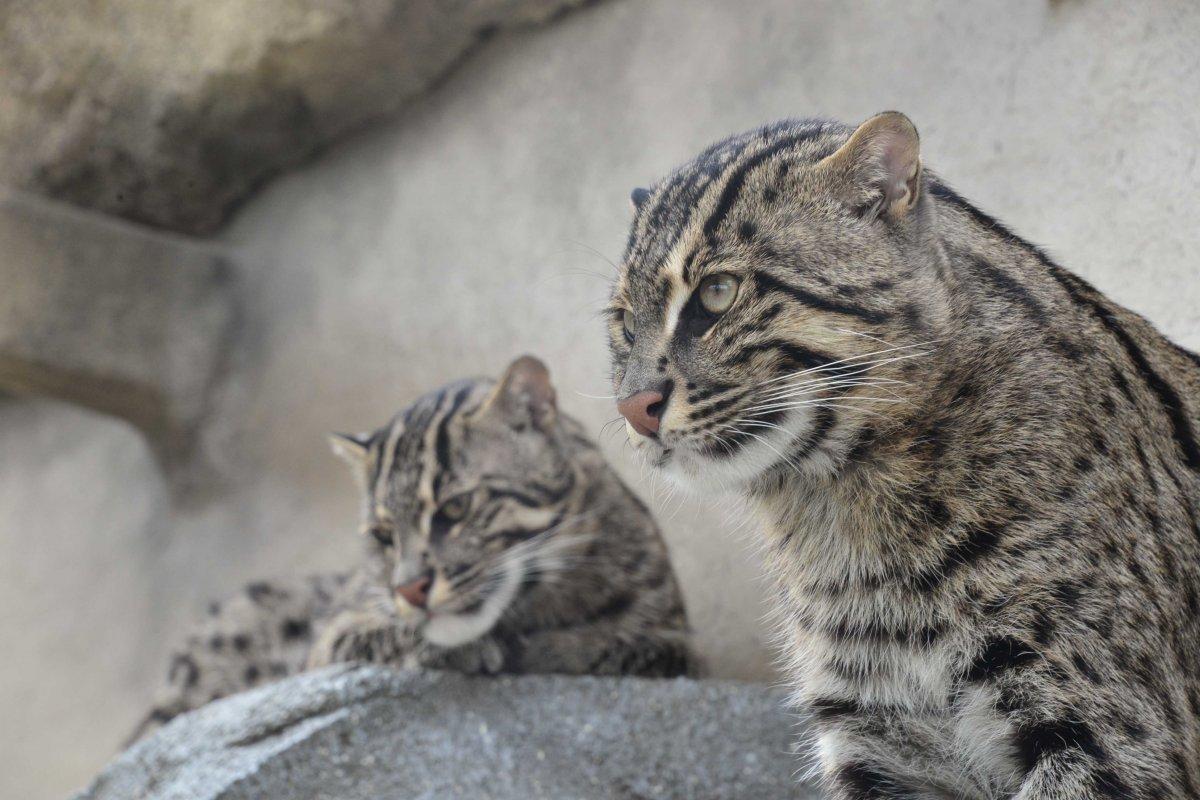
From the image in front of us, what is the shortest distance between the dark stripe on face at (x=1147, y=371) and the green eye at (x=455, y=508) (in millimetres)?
2630

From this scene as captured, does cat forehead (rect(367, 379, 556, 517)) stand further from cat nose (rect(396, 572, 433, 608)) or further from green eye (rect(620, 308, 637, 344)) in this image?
green eye (rect(620, 308, 637, 344))

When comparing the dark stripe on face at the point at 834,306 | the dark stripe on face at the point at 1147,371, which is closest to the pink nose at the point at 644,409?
the dark stripe on face at the point at 834,306

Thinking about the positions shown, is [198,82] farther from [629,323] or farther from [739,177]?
[739,177]

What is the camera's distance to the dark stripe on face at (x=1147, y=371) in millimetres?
3271

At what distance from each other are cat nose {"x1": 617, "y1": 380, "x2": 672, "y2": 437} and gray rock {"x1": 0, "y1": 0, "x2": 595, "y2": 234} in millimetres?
4430

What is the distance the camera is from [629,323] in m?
3.51

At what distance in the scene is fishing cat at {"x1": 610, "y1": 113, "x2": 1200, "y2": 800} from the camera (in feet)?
9.43

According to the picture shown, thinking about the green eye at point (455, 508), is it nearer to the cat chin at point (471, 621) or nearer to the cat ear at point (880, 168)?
the cat chin at point (471, 621)

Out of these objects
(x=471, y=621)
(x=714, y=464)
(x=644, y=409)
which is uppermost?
(x=644, y=409)

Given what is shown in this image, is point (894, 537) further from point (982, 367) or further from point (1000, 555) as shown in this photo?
point (982, 367)

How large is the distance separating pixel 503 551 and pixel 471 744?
89 centimetres

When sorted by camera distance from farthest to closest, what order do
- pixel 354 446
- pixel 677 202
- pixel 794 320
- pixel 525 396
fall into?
1. pixel 354 446
2. pixel 525 396
3. pixel 677 202
4. pixel 794 320

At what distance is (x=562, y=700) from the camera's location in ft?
15.0

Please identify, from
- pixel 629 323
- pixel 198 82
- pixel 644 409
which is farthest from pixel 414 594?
pixel 198 82
